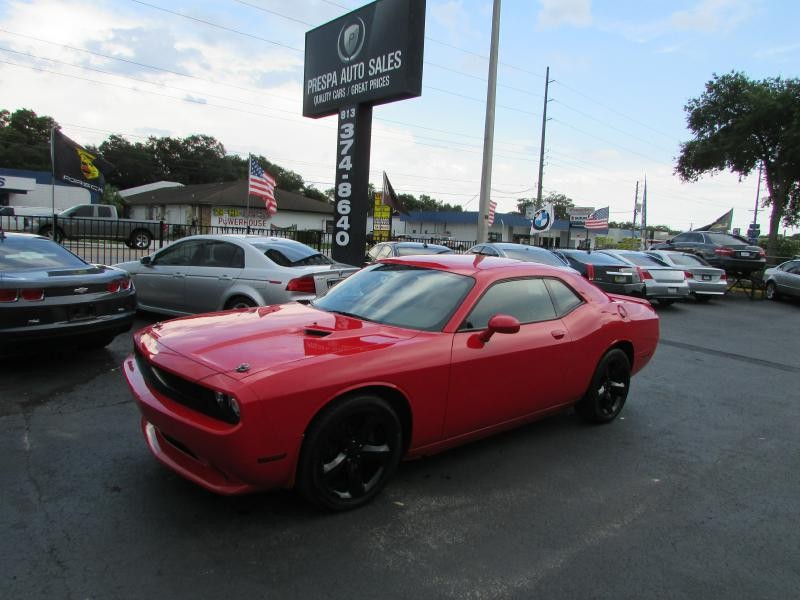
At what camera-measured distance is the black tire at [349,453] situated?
2885 millimetres

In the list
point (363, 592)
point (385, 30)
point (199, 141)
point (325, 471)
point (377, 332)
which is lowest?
point (363, 592)

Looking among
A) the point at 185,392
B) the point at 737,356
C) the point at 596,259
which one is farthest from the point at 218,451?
the point at 596,259

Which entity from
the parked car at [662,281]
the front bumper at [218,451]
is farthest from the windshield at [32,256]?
the parked car at [662,281]

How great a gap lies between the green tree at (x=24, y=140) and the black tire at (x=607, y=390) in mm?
86612

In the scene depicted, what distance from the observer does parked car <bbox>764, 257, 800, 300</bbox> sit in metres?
15.5

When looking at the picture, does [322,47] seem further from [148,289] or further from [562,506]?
[562,506]

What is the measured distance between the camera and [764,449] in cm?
445

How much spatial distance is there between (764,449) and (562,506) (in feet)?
7.50

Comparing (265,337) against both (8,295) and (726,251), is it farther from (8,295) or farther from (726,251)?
(726,251)

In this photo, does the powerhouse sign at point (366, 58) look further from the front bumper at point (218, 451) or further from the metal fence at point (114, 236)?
the front bumper at point (218, 451)

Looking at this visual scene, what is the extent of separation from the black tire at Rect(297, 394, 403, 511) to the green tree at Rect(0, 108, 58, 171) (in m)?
86.8

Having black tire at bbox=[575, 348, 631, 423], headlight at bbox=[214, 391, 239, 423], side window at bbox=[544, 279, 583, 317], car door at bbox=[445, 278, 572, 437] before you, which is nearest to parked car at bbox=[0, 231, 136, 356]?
headlight at bbox=[214, 391, 239, 423]

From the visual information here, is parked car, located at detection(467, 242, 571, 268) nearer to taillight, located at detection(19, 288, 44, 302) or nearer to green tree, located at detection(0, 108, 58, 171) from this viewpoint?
taillight, located at detection(19, 288, 44, 302)

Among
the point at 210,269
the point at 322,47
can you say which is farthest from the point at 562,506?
the point at 322,47
